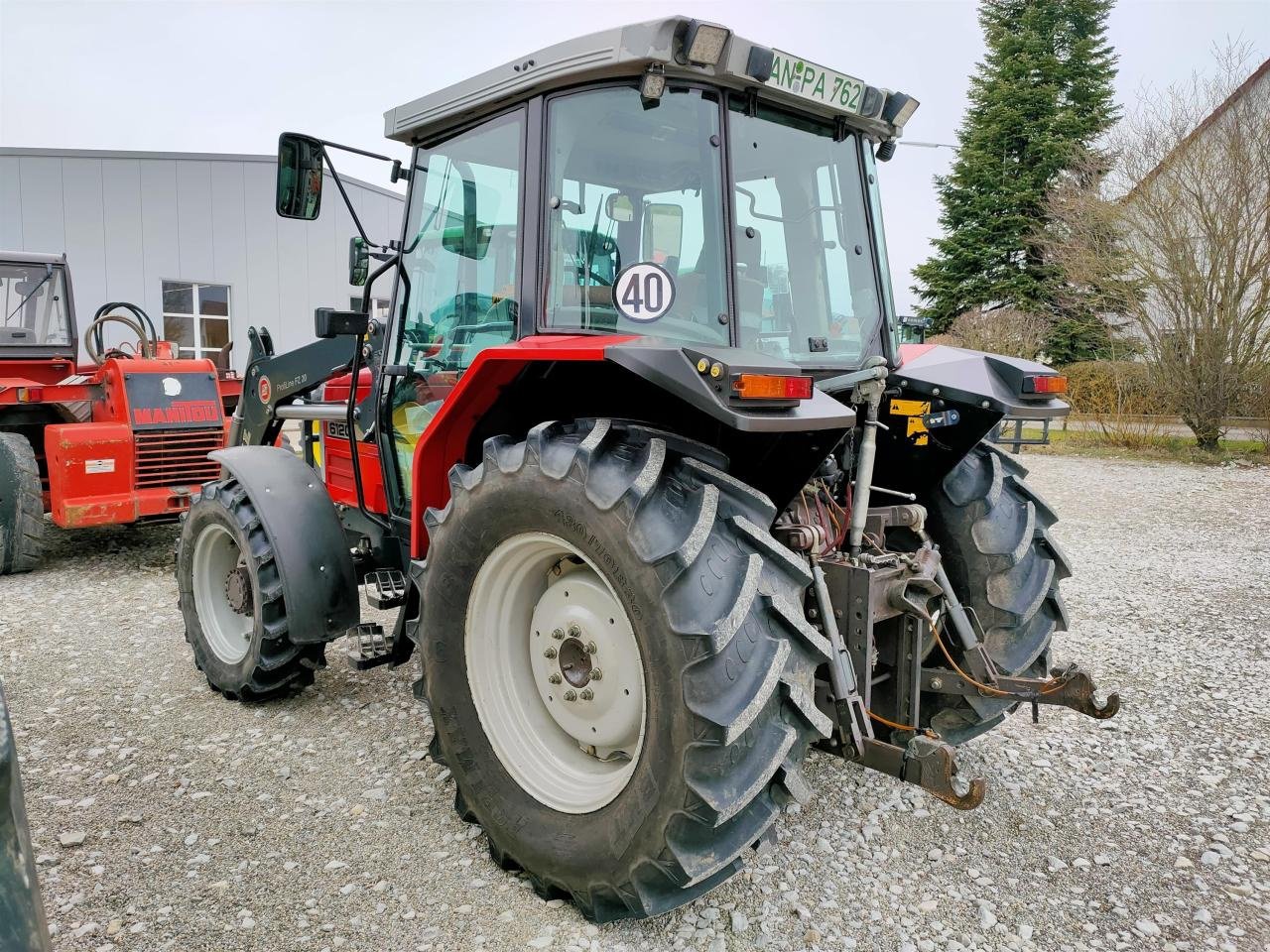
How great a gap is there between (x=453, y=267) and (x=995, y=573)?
2.27 meters

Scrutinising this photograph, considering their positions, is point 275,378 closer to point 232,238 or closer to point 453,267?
point 453,267

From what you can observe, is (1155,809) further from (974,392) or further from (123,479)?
(123,479)

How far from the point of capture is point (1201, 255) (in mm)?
13188

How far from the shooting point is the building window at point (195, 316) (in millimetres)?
14633

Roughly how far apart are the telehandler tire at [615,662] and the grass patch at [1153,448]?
43.1 feet

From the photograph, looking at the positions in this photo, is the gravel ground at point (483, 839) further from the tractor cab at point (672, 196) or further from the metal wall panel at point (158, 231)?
the metal wall panel at point (158, 231)

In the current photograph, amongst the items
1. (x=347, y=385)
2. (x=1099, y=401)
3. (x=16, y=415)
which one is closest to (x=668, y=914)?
(x=347, y=385)

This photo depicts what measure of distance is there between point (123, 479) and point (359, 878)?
491 cm

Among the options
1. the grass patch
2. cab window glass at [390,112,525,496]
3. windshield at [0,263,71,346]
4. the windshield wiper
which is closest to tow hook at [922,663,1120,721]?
cab window glass at [390,112,525,496]

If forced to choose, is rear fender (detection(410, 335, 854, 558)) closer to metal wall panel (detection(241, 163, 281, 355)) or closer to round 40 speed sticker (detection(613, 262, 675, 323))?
round 40 speed sticker (detection(613, 262, 675, 323))

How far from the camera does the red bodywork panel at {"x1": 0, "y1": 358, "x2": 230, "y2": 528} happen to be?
6.25 m

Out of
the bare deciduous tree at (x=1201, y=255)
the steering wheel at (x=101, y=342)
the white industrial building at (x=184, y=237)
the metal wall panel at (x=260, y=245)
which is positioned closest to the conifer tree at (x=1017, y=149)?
the bare deciduous tree at (x=1201, y=255)

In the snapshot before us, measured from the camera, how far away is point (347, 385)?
446cm

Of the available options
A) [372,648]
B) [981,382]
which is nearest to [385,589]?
[372,648]
